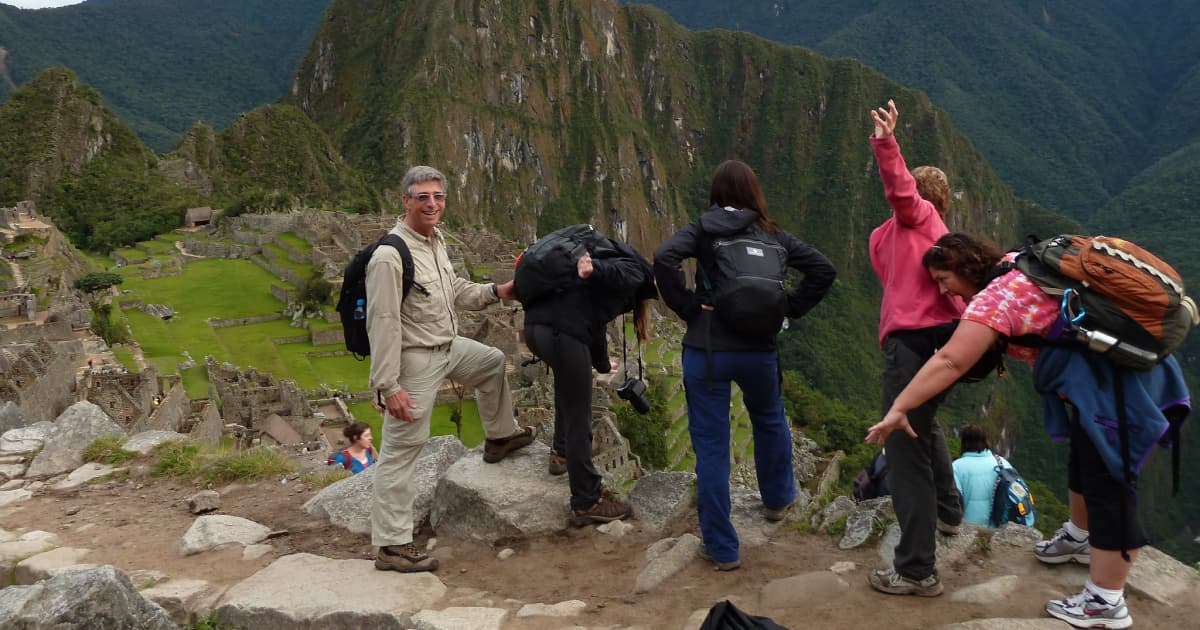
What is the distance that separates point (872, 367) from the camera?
9512cm

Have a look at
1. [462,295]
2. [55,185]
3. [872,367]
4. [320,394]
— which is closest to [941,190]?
[462,295]

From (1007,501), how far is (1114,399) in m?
1.88

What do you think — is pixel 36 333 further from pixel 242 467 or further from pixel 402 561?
pixel 402 561

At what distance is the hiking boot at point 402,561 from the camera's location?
196 inches

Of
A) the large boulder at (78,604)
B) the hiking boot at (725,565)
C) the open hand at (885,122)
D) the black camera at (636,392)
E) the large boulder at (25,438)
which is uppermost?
the open hand at (885,122)

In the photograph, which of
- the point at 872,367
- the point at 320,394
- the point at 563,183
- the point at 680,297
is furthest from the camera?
the point at 563,183

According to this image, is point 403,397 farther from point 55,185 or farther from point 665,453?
point 55,185

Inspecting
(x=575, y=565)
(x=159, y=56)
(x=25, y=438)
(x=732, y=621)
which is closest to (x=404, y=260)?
(x=575, y=565)

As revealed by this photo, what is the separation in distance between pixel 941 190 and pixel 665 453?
23303 mm

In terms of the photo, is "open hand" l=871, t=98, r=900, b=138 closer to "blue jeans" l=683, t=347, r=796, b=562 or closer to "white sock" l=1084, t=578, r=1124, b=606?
"blue jeans" l=683, t=347, r=796, b=562

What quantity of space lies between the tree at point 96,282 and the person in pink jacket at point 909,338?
3446 cm

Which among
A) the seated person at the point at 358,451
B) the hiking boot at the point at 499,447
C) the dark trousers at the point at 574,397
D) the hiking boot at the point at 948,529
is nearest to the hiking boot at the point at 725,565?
the dark trousers at the point at 574,397

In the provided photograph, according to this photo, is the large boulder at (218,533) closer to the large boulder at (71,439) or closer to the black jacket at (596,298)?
the large boulder at (71,439)

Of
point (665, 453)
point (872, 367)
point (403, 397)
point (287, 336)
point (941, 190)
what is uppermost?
point (941, 190)
